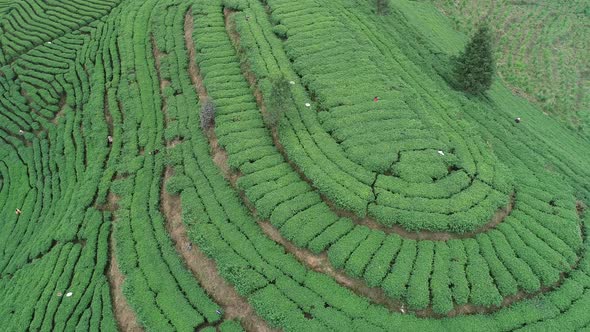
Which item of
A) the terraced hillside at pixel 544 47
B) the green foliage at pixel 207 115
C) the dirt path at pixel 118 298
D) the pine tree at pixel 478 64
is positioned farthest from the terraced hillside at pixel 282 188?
the terraced hillside at pixel 544 47

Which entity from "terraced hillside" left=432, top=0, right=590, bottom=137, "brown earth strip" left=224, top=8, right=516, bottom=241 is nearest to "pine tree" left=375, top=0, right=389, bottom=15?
"terraced hillside" left=432, top=0, right=590, bottom=137

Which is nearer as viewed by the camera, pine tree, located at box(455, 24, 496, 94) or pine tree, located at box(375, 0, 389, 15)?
pine tree, located at box(455, 24, 496, 94)

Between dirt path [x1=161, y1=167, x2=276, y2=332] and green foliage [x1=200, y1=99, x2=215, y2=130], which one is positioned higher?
green foliage [x1=200, y1=99, x2=215, y2=130]

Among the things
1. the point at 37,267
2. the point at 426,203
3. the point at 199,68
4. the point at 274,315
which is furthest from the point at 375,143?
the point at 37,267

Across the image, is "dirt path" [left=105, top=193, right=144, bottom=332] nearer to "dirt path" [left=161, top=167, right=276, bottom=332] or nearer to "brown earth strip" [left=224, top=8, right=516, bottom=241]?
"dirt path" [left=161, top=167, right=276, bottom=332]

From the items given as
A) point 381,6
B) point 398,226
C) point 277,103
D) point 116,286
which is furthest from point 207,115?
point 381,6

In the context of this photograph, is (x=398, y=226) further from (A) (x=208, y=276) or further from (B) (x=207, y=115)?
(B) (x=207, y=115)
